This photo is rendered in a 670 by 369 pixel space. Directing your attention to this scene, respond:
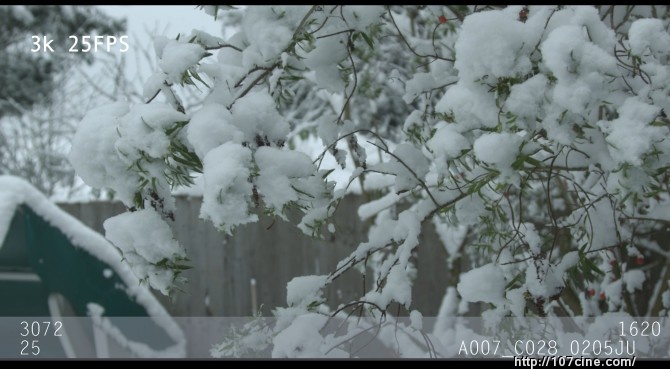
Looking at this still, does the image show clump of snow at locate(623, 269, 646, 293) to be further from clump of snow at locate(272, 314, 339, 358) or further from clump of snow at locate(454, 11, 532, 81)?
clump of snow at locate(454, 11, 532, 81)

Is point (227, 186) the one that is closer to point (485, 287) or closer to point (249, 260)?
point (485, 287)

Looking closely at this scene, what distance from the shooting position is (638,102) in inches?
56.5

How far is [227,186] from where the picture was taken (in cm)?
136

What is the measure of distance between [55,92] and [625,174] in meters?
11.9

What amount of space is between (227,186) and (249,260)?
5970 millimetres

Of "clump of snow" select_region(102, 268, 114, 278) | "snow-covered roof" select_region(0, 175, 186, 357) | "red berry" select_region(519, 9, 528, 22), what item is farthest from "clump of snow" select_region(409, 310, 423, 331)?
"clump of snow" select_region(102, 268, 114, 278)

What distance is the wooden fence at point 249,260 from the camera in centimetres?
691

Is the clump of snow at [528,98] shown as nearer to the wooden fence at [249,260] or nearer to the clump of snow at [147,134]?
the clump of snow at [147,134]

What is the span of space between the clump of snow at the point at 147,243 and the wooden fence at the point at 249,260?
5.28 meters

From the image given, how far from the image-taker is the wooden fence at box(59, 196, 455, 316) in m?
6.91

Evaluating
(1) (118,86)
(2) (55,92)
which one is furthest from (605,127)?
(2) (55,92)

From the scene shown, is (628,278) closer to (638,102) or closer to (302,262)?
(638,102)

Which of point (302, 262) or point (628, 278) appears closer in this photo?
point (628, 278)

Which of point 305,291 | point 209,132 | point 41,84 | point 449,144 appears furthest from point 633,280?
point 41,84
